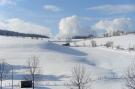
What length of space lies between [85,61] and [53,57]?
12.4 m

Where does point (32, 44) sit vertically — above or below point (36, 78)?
above

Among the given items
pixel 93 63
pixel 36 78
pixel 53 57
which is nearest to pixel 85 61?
pixel 93 63

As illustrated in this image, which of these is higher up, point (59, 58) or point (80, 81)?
point (59, 58)

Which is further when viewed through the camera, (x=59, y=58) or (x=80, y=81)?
(x=59, y=58)

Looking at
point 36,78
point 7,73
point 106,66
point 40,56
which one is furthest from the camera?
point 40,56

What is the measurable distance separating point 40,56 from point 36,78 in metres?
48.6

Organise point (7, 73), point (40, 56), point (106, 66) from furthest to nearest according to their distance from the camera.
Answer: point (40, 56)
point (106, 66)
point (7, 73)

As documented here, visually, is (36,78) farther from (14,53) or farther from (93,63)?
(14,53)

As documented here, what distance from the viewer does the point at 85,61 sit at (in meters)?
130

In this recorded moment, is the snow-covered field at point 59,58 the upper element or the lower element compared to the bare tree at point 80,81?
upper

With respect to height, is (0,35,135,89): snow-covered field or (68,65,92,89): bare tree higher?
(0,35,135,89): snow-covered field

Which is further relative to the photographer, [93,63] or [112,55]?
[112,55]

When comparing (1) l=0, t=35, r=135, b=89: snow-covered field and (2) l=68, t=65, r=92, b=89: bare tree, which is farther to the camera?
(1) l=0, t=35, r=135, b=89: snow-covered field

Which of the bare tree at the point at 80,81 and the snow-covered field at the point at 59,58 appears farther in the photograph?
the snow-covered field at the point at 59,58
